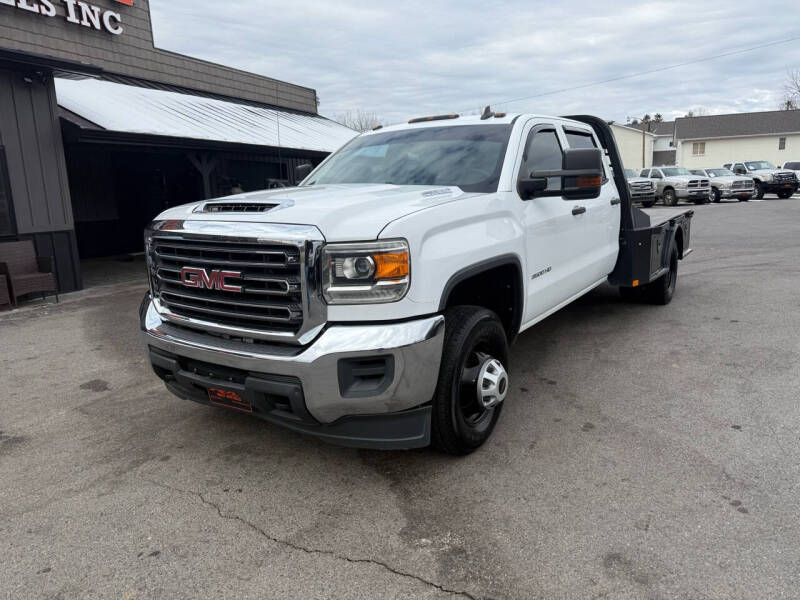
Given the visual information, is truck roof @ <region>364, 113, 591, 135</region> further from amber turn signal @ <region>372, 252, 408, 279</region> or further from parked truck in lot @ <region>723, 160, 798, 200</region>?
parked truck in lot @ <region>723, 160, 798, 200</region>

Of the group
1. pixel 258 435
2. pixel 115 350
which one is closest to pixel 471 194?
pixel 258 435

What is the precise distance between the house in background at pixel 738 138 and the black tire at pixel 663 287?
51.6 metres

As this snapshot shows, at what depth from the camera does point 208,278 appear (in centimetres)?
304

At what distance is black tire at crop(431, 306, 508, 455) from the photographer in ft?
9.96

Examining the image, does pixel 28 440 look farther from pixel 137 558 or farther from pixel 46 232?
pixel 46 232

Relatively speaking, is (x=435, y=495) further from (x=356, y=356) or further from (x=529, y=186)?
(x=529, y=186)

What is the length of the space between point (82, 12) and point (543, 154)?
12.0 meters

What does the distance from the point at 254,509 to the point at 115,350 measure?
12.2 ft

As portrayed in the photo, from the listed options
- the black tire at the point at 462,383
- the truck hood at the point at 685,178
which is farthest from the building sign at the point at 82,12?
the truck hood at the point at 685,178

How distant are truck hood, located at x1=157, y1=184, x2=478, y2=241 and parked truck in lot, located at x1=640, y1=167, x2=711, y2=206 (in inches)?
1039

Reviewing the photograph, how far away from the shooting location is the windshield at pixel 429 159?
3822 millimetres

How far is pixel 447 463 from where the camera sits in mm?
3316

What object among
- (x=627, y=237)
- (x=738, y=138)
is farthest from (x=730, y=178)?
(x=627, y=237)

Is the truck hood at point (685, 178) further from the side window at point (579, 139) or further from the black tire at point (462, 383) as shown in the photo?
the black tire at point (462, 383)
